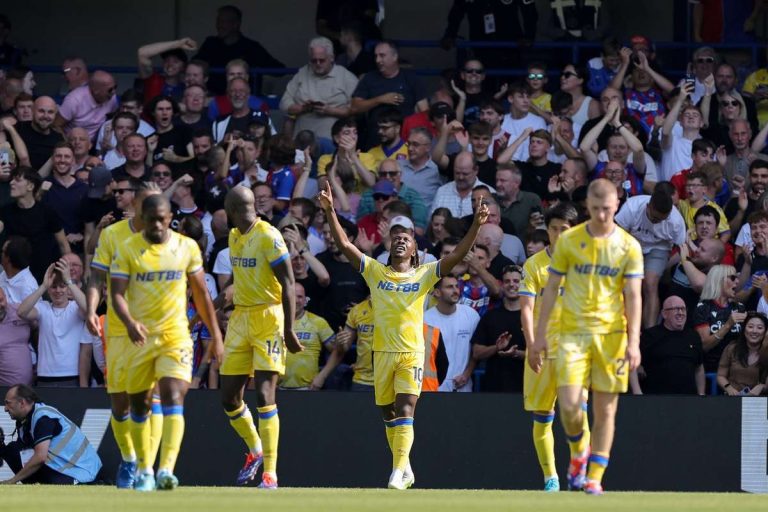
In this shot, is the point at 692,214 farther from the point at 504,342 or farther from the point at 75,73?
the point at 75,73

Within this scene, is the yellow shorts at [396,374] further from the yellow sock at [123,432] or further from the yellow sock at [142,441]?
the yellow sock at [142,441]

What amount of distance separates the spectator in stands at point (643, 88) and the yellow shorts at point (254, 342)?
26.2 ft

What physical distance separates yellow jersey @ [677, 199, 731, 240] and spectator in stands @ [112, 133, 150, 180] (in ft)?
20.7

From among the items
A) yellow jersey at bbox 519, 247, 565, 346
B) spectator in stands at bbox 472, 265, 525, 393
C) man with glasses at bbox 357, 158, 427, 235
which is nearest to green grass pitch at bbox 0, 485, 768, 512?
yellow jersey at bbox 519, 247, 565, 346

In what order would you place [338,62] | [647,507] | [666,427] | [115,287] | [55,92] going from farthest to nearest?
[55,92] → [338,62] → [666,427] → [115,287] → [647,507]

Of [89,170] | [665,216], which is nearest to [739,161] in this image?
[665,216]

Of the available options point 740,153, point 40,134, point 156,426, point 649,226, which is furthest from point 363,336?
A: point 740,153

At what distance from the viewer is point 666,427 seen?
16.7 meters

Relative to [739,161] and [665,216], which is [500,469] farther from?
[739,161]

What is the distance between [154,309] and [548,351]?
10.9ft

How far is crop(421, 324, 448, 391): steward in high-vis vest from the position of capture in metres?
16.4

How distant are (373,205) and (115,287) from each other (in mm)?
6961

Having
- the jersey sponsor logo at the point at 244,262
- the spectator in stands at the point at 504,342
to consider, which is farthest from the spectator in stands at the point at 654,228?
the jersey sponsor logo at the point at 244,262

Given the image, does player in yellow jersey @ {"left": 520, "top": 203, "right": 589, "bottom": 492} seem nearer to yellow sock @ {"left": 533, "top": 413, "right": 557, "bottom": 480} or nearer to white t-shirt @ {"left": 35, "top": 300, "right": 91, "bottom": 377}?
yellow sock @ {"left": 533, "top": 413, "right": 557, "bottom": 480}
